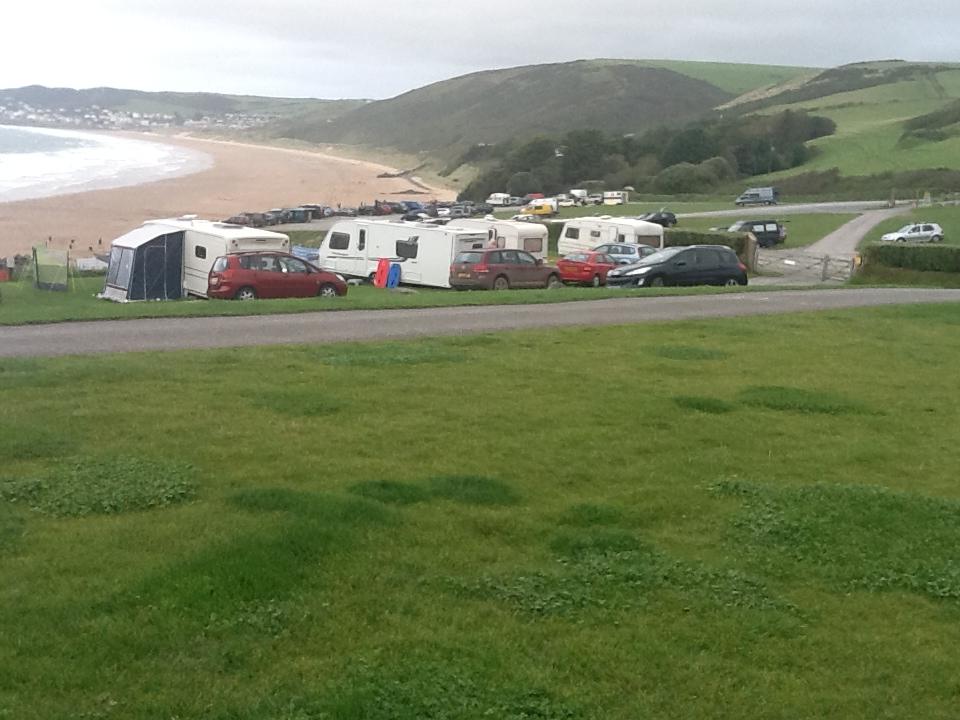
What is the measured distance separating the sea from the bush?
54969 mm

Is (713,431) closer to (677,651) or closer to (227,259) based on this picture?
(677,651)

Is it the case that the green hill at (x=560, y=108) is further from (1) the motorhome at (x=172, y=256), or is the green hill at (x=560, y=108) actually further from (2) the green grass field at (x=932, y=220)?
(1) the motorhome at (x=172, y=256)

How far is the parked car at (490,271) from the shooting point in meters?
30.8

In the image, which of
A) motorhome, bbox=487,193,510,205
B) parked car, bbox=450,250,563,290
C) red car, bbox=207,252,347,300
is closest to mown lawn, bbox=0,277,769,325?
red car, bbox=207,252,347,300

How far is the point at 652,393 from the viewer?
11164mm

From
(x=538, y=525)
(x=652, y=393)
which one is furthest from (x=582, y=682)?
(x=652, y=393)

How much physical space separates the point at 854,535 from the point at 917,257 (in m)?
29.8

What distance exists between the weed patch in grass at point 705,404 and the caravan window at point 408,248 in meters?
22.7

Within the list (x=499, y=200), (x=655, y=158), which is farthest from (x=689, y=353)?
(x=655, y=158)

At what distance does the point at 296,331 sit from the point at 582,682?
1153cm

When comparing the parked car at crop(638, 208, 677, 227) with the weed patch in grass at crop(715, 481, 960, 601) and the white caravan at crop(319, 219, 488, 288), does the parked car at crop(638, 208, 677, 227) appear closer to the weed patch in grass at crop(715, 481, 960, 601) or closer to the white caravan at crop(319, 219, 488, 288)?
the white caravan at crop(319, 219, 488, 288)

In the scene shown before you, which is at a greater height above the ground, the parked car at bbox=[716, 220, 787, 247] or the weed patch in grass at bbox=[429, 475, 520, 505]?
the weed patch in grass at bbox=[429, 475, 520, 505]

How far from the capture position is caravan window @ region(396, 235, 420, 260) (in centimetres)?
3297

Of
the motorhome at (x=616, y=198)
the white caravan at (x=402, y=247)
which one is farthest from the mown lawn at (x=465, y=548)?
the motorhome at (x=616, y=198)
